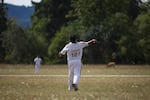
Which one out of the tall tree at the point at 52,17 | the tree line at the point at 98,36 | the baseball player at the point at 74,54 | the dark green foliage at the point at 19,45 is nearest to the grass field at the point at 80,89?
the baseball player at the point at 74,54

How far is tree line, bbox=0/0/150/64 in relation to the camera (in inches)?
3812

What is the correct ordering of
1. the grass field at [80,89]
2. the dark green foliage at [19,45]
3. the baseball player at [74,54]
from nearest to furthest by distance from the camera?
the grass field at [80,89], the baseball player at [74,54], the dark green foliage at [19,45]

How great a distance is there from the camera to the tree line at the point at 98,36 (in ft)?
318

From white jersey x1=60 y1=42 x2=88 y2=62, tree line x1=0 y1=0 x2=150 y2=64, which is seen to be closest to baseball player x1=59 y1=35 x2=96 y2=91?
white jersey x1=60 y1=42 x2=88 y2=62

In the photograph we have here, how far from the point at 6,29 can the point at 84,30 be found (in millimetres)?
18008

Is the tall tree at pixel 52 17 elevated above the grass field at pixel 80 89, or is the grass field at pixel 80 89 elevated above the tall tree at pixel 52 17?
the tall tree at pixel 52 17

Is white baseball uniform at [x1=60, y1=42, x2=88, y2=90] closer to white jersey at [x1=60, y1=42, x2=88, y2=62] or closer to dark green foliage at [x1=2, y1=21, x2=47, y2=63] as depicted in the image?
white jersey at [x1=60, y1=42, x2=88, y2=62]

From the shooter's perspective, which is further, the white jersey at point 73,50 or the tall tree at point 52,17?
the tall tree at point 52,17

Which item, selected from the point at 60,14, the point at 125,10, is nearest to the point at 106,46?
the point at 125,10

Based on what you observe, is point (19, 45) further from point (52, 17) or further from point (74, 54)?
point (74, 54)

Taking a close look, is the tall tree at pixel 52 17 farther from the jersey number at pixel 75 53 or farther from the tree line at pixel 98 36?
the jersey number at pixel 75 53

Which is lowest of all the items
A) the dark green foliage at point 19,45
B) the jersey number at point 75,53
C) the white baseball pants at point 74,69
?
the dark green foliage at point 19,45

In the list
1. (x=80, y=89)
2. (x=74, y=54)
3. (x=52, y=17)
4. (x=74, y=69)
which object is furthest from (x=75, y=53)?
(x=52, y=17)

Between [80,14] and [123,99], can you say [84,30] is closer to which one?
[80,14]
